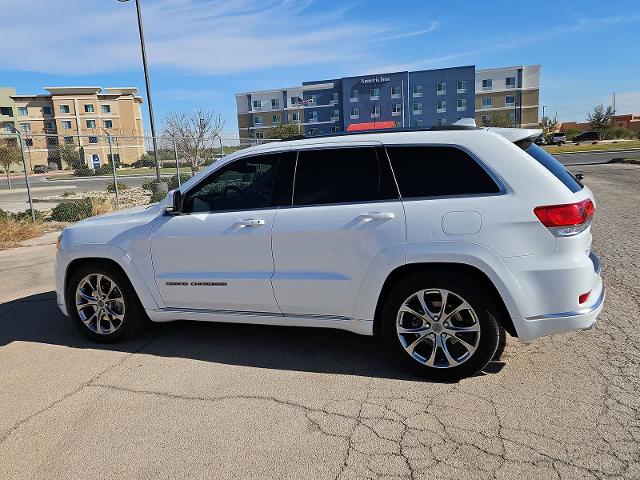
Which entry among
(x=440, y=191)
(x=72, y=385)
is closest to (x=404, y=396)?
(x=440, y=191)

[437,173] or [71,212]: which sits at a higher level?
[437,173]

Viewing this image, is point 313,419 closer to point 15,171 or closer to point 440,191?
point 440,191

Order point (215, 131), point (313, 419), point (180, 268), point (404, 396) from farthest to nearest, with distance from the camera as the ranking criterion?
point (215, 131)
point (180, 268)
point (404, 396)
point (313, 419)

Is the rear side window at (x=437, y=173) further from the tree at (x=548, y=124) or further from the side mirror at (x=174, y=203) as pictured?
the tree at (x=548, y=124)

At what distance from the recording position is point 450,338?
11.7 ft

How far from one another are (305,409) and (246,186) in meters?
1.94

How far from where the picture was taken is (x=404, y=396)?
3426mm

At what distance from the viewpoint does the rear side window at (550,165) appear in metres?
3.49

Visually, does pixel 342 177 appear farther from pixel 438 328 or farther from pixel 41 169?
pixel 41 169

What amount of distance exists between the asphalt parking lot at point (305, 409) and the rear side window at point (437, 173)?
1391 millimetres

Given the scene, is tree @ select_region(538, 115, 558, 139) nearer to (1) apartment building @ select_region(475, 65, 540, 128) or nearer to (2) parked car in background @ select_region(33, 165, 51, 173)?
(1) apartment building @ select_region(475, 65, 540, 128)

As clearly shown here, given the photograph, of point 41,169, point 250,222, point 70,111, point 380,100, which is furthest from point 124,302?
point 70,111

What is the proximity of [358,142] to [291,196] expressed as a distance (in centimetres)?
68

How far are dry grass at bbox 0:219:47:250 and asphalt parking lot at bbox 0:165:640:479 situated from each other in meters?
7.06
